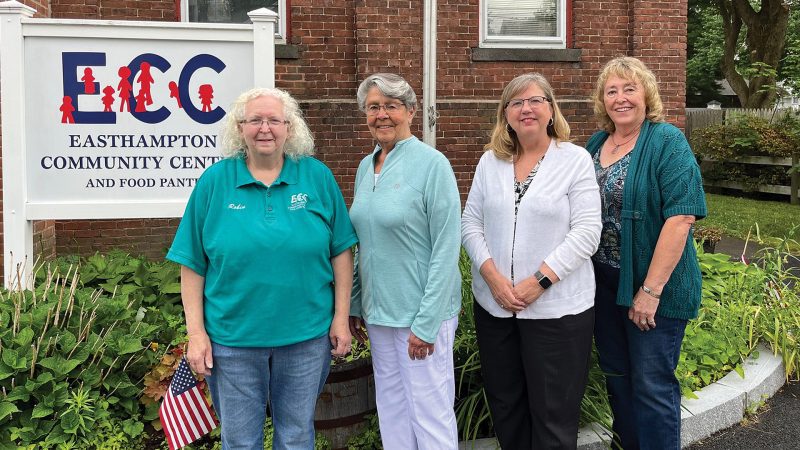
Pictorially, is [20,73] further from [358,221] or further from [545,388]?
[545,388]

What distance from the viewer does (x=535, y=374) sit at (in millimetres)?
3029

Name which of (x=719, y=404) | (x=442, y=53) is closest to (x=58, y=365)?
(x=719, y=404)

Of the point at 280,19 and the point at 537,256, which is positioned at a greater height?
the point at 280,19

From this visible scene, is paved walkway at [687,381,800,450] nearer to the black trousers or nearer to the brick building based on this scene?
the black trousers

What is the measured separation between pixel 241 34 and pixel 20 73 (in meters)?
1.28

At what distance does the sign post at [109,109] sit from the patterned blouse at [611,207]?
2.22m

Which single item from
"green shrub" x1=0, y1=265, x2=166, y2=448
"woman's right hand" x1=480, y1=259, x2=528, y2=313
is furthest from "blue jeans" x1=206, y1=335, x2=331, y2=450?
"green shrub" x1=0, y1=265, x2=166, y2=448

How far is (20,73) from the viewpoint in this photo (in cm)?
422

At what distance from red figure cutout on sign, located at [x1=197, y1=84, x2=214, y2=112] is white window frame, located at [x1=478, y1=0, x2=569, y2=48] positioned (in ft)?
13.6

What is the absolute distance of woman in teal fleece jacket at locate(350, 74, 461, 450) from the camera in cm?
284

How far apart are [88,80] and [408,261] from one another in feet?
8.47

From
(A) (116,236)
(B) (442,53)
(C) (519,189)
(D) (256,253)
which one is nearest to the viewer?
(D) (256,253)

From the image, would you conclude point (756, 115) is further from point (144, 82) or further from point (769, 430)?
point (144, 82)

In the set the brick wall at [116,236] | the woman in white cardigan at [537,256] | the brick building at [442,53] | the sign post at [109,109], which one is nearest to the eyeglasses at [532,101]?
the woman in white cardigan at [537,256]
